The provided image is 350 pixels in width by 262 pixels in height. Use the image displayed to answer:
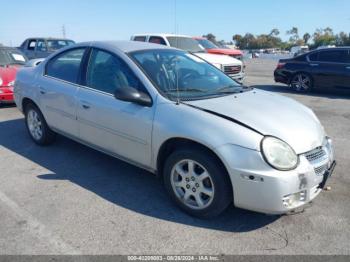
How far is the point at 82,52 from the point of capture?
171 inches

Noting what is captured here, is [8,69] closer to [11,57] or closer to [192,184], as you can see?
[11,57]

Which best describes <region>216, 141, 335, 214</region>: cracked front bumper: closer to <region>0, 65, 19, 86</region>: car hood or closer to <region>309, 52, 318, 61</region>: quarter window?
<region>0, 65, 19, 86</region>: car hood

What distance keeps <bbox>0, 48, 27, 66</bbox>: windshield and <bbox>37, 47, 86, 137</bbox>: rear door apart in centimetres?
486

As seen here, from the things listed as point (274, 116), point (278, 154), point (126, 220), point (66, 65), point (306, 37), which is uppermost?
point (306, 37)

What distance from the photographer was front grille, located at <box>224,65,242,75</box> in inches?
396

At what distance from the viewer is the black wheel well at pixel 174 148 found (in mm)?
3024

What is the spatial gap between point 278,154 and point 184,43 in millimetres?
9528

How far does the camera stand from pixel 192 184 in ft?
10.5

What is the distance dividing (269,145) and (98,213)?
1.75 m

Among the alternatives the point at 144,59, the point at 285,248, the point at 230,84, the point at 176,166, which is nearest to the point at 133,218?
the point at 176,166

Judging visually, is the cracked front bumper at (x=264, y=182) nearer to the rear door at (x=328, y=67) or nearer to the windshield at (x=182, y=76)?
the windshield at (x=182, y=76)

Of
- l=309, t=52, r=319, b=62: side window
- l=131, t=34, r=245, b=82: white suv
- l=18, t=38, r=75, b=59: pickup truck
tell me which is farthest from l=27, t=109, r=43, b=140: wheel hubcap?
l=18, t=38, r=75, b=59: pickup truck

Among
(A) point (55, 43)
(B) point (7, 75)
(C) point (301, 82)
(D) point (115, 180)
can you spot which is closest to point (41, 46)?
(A) point (55, 43)

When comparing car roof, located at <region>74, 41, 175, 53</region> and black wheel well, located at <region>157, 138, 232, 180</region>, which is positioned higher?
car roof, located at <region>74, 41, 175, 53</region>
